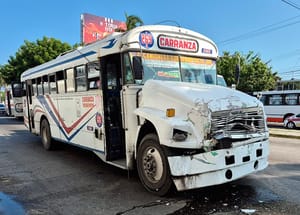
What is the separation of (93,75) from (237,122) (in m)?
3.37

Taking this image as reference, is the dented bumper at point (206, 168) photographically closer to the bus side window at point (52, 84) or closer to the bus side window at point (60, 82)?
the bus side window at point (60, 82)

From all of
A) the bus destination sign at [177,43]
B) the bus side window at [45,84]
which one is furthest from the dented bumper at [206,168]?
the bus side window at [45,84]

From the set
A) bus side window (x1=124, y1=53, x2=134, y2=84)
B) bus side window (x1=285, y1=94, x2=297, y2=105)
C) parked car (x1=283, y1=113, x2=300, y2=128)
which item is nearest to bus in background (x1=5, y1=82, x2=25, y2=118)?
bus side window (x1=124, y1=53, x2=134, y2=84)

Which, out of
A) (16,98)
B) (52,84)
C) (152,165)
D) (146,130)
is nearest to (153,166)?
(152,165)

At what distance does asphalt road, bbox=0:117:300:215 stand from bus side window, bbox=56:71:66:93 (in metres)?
2.11

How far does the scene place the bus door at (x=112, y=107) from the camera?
595cm

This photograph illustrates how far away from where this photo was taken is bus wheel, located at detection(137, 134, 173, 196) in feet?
14.8

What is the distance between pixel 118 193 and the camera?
4.99 metres

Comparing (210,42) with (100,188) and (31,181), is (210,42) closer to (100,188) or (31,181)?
(100,188)

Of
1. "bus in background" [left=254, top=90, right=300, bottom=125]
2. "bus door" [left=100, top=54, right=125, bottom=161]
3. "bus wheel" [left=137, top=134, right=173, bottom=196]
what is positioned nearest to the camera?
"bus wheel" [left=137, top=134, right=173, bottom=196]

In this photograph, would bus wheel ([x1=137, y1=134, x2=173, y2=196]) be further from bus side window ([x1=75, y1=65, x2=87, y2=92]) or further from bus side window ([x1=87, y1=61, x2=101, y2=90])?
bus side window ([x1=75, y1=65, x2=87, y2=92])

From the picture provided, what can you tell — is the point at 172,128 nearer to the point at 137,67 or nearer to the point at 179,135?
the point at 179,135

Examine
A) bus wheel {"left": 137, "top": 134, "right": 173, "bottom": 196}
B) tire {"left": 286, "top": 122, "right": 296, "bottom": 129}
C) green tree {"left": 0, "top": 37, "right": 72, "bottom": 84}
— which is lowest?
tire {"left": 286, "top": 122, "right": 296, "bottom": 129}

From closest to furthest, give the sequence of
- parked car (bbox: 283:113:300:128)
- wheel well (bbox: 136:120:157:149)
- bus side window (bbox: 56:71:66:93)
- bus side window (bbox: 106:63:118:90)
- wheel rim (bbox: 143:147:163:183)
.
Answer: wheel rim (bbox: 143:147:163:183) < wheel well (bbox: 136:120:157:149) < bus side window (bbox: 106:63:118:90) < bus side window (bbox: 56:71:66:93) < parked car (bbox: 283:113:300:128)
